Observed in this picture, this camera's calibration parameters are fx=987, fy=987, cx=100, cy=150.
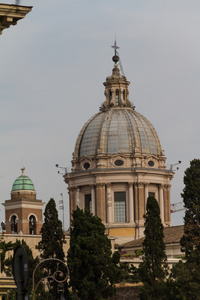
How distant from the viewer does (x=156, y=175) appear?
11988cm

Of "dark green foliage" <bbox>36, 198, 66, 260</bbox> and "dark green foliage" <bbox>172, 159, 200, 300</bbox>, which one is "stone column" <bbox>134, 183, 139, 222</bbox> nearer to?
"dark green foliage" <bbox>36, 198, 66, 260</bbox>

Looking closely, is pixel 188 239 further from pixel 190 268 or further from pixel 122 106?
pixel 122 106

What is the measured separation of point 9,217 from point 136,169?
16.3m

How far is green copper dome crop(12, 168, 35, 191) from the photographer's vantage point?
392 ft

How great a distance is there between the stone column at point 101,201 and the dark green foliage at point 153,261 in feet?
121

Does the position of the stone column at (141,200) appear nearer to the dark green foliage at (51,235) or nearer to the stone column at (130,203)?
the stone column at (130,203)

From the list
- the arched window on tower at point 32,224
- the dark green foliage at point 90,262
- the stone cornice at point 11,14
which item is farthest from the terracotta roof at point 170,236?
the stone cornice at point 11,14

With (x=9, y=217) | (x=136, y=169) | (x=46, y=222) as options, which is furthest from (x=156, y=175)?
(x=46, y=222)

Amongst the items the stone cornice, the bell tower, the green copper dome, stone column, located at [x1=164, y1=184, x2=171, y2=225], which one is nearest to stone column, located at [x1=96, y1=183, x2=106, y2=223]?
the bell tower

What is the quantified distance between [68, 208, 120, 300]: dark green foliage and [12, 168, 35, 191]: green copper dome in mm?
39785

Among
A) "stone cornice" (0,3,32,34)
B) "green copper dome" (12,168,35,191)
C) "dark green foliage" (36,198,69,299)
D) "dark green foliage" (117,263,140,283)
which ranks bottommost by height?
"dark green foliage" (117,263,140,283)

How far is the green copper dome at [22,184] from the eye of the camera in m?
120

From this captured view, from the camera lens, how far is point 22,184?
119688mm

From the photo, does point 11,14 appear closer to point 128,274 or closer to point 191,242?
point 191,242
